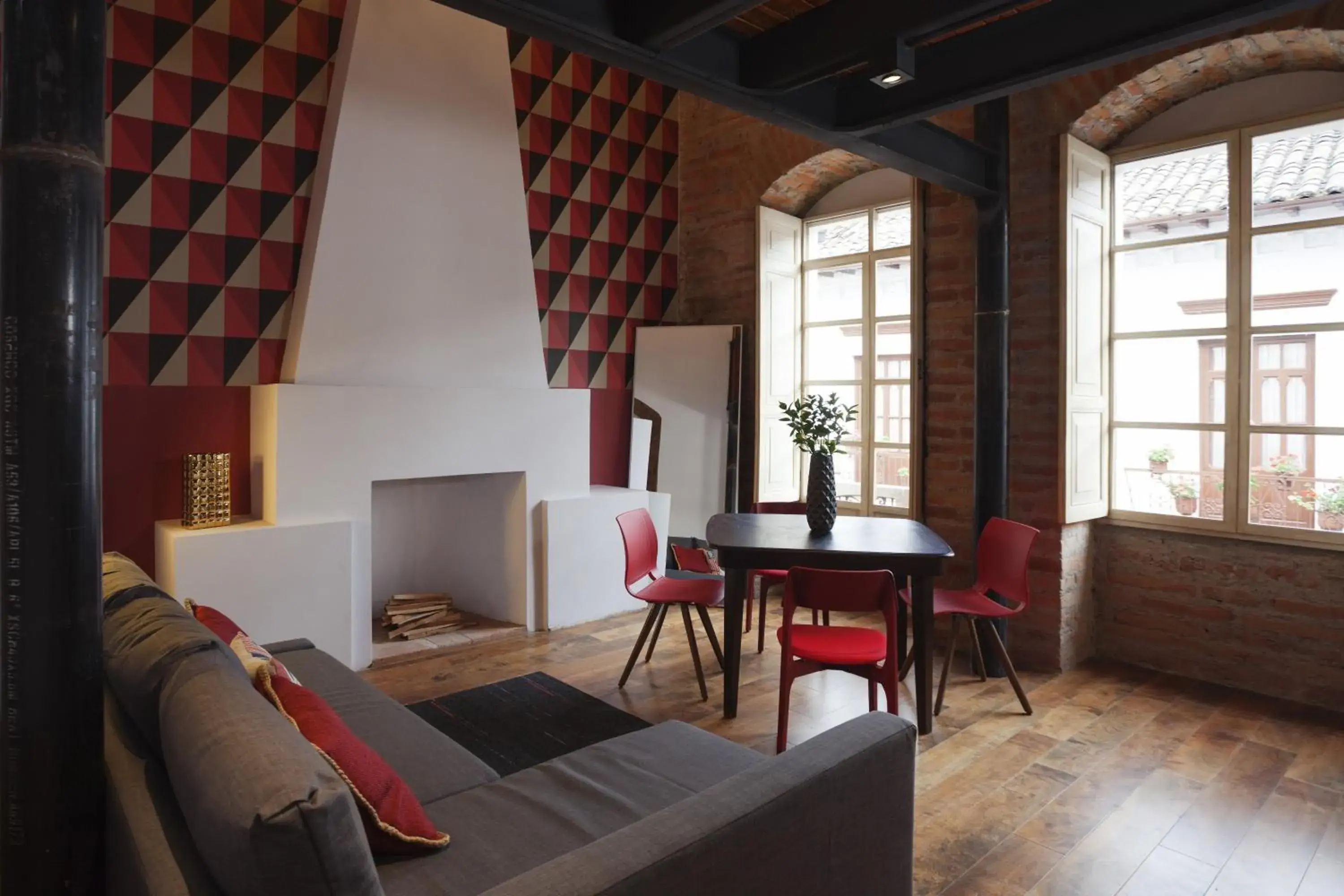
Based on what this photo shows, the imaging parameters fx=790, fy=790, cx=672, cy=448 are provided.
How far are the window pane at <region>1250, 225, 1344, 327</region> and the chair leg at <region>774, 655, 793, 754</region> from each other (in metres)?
2.97

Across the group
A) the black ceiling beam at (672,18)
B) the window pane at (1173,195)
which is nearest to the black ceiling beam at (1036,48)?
the black ceiling beam at (672,18)

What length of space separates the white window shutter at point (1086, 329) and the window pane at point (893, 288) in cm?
122

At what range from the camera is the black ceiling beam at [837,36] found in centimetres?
247

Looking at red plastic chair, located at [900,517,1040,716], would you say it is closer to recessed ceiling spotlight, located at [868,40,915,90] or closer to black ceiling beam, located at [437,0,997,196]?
black ceiling beam, located at [437,0,997,196]

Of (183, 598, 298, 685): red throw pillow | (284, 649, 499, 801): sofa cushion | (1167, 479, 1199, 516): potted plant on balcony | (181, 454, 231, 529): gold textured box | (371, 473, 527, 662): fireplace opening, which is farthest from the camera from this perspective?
(371, 473, 527, 662): fireplace opening

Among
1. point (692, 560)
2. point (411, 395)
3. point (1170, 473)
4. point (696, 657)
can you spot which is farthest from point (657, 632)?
point (1170, 473)

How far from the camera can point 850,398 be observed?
566 cm

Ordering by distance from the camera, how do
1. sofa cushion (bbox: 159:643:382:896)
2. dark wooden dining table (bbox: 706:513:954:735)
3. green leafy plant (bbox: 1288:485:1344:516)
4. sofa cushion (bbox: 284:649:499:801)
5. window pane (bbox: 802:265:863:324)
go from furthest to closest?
window pane (bbox: 802:265:863:324) → green leafy plant (bbox: 1288:485:1344:516) → dark wooden dining table (bbox: 706:513:954:735) → sofa cushion (bbox: 284:649:499:801) → sofa cushion (bbox: 159:643:382:896)

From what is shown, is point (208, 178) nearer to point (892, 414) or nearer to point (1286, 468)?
point (892, 414)

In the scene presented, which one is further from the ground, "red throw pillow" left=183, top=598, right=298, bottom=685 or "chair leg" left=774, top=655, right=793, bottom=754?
"red throw pillow" left=183, top=598, right=298, bottom=685

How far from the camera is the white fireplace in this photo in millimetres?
4016

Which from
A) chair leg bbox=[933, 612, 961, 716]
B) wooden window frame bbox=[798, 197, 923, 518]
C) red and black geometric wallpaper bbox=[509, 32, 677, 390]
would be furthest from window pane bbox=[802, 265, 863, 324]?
chair leg bbox=[933, 612, 961, 716]

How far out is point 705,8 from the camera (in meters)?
2.32

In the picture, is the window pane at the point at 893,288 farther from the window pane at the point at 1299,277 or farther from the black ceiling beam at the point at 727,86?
the window pane at the point at 1299,277
